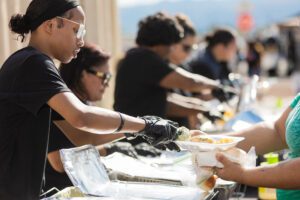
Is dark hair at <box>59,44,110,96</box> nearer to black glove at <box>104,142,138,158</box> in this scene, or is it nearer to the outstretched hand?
black glove at <box>104,142,138,158</box>

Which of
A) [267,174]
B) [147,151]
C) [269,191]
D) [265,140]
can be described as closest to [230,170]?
[267,174]

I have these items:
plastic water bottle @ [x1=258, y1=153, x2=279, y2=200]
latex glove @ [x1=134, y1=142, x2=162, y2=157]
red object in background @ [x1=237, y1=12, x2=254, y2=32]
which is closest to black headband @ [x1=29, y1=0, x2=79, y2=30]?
latex glove @ [x1=134, y1=142, x2=162, y2=157]

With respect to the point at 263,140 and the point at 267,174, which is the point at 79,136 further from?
the point at 267,174

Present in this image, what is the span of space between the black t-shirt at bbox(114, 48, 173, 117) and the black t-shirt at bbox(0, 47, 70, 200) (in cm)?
211

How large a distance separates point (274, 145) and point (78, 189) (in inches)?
43.2

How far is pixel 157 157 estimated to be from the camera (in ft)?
12.0

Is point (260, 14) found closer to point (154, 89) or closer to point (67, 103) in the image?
point (154, 89)

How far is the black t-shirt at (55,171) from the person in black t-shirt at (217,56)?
3874 millimetres

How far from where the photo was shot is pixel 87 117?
255cm

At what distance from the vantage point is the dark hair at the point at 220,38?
7.19 meters

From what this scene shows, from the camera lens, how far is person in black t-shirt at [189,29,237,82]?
7.00m

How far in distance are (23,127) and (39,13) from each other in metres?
0.49

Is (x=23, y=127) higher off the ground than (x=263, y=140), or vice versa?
(x=23, y=127)

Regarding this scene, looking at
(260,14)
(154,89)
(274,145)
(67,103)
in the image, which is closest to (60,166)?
(67,103)
